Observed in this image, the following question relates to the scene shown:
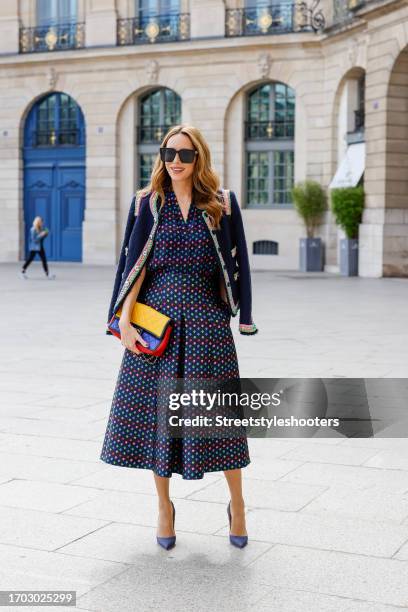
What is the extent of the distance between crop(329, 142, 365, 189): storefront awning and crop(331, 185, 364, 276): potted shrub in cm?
91

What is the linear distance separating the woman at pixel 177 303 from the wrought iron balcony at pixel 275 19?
26110mm

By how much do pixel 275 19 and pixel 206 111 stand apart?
10.7 ft

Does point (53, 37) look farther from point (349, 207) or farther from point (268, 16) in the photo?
point (349, 207)

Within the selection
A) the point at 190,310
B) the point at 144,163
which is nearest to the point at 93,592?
the point at 190,310

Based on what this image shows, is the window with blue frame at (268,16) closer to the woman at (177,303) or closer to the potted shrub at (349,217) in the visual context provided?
the potted shrub at (349,217)

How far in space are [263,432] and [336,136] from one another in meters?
23.7

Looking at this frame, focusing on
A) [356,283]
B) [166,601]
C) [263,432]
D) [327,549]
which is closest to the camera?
[166,601]

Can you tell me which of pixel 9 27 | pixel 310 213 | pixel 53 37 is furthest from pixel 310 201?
pixel 9 27

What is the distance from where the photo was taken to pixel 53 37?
34.9 metres

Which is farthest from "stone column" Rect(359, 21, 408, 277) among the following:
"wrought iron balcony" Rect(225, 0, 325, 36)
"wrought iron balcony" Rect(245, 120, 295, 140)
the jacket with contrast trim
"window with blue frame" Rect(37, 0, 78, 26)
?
the jacket with contrast trim

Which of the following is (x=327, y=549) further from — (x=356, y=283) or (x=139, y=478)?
(x=356, y=283)

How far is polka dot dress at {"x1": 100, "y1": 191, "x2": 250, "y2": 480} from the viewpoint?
4883mm

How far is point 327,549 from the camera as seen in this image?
4.84 m

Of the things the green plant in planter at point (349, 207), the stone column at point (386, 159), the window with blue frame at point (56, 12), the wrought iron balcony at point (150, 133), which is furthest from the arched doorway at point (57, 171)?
the stone column at point (386, 159)
